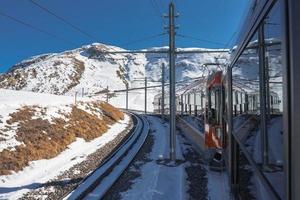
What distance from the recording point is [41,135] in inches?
762

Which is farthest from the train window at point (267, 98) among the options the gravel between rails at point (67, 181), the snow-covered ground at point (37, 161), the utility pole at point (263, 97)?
the snow-covered ground at point (37, 161)

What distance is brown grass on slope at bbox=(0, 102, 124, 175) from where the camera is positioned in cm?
1481

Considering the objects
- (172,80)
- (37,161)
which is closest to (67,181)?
(37,161)

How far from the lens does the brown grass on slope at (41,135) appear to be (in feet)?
48.6

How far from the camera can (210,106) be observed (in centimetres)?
1307

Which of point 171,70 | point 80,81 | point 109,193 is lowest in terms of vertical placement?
point 109,193

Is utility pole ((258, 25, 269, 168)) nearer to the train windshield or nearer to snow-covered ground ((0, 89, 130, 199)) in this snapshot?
the train windshield

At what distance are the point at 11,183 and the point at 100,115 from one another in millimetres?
23016

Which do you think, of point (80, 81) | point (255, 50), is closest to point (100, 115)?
point (255, 50)

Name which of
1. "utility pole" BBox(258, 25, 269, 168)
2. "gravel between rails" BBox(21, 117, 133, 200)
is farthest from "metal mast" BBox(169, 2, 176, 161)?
"utility pole" BBox(258, 25, 269, 168)

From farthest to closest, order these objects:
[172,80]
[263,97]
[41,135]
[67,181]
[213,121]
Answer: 1. [41,135]
2. [172,80]
3. [213,121]
4. [67,181]
5. [263,97]

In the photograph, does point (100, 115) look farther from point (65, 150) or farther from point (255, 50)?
point (255, 50)

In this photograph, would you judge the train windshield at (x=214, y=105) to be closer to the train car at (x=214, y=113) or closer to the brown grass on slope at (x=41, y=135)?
the train car at (x=214, y=113)

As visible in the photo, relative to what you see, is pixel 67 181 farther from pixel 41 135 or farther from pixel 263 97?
pixel 263 97
